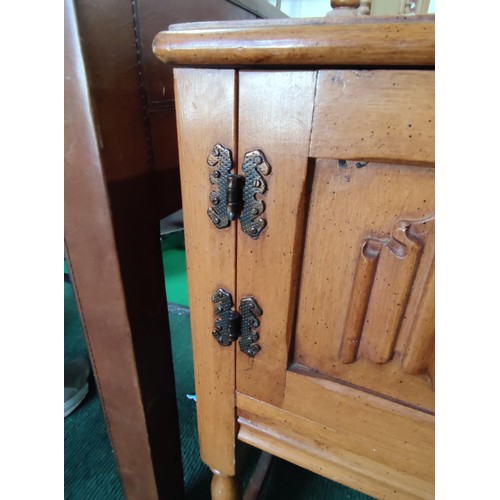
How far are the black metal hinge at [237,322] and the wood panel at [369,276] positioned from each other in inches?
2.1

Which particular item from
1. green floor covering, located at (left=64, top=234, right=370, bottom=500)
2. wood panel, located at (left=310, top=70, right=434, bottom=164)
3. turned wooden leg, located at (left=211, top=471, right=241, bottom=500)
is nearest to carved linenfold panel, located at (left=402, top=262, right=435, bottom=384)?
wood panel, located at (left=310, top=70, right=434, bottom=164)

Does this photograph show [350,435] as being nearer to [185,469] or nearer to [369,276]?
[369,276]

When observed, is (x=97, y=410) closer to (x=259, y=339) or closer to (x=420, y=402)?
(x=259, y=339)

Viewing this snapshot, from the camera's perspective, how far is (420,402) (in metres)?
0.41

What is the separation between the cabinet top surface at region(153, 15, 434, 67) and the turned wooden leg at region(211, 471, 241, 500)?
64cm

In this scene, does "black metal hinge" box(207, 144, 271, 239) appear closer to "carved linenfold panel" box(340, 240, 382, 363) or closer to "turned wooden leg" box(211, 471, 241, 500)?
"carved linenfold panel" box(340, 240, 382, 363)

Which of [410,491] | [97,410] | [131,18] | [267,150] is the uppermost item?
[131,18]

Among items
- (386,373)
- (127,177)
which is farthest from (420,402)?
(127,177)

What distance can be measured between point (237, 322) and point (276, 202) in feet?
0.57

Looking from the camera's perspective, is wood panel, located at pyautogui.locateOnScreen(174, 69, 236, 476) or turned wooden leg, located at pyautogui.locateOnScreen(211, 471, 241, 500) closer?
wood panel, located at pyautogui.locateOnScreen(174, 69, 236, 476)

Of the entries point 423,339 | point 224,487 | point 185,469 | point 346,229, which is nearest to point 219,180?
point 346,229

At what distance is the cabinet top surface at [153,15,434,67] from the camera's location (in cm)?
26

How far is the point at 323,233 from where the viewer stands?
37 cm
